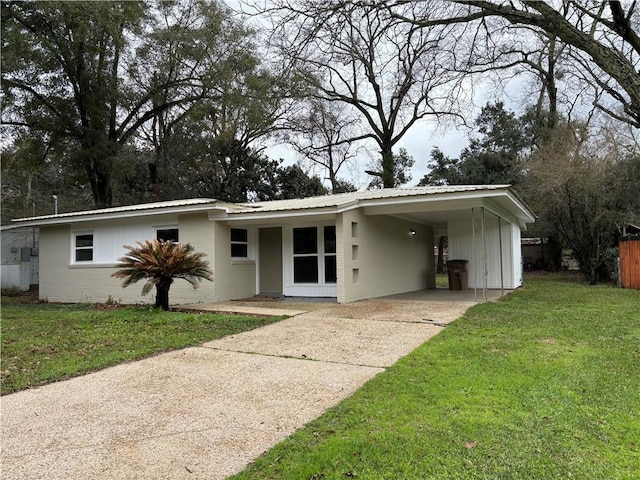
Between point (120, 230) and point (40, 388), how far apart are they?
30.0ft

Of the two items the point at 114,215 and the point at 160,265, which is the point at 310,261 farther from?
the point at 114,215

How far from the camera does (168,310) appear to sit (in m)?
10.2

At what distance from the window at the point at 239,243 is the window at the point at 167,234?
155cm

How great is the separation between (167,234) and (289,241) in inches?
133

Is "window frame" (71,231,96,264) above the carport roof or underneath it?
underneath

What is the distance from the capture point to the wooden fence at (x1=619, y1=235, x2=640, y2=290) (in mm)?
14734

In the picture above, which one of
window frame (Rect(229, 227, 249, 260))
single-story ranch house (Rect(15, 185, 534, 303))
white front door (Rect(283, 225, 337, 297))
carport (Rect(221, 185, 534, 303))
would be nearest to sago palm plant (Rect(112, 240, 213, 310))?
single-story ranch house (Rect(15, 185, 534, 303))

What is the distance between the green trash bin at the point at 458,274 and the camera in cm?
1495

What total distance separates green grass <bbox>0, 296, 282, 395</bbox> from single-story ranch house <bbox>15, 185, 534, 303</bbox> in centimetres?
255

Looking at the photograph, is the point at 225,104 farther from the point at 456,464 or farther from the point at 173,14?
the point at 456,464

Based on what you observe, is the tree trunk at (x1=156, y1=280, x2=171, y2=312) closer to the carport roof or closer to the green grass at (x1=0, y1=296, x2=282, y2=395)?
the green grass at (x1=0, y1=296, x2=282, y2=395)

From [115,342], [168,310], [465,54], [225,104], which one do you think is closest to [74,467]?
[115,342]

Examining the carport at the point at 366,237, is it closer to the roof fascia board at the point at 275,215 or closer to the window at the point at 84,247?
the roof fascia board at the point at 275,215

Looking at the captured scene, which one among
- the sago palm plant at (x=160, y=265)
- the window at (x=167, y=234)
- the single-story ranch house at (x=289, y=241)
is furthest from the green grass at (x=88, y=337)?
the single-story ranch house at (x=289, y=241)
